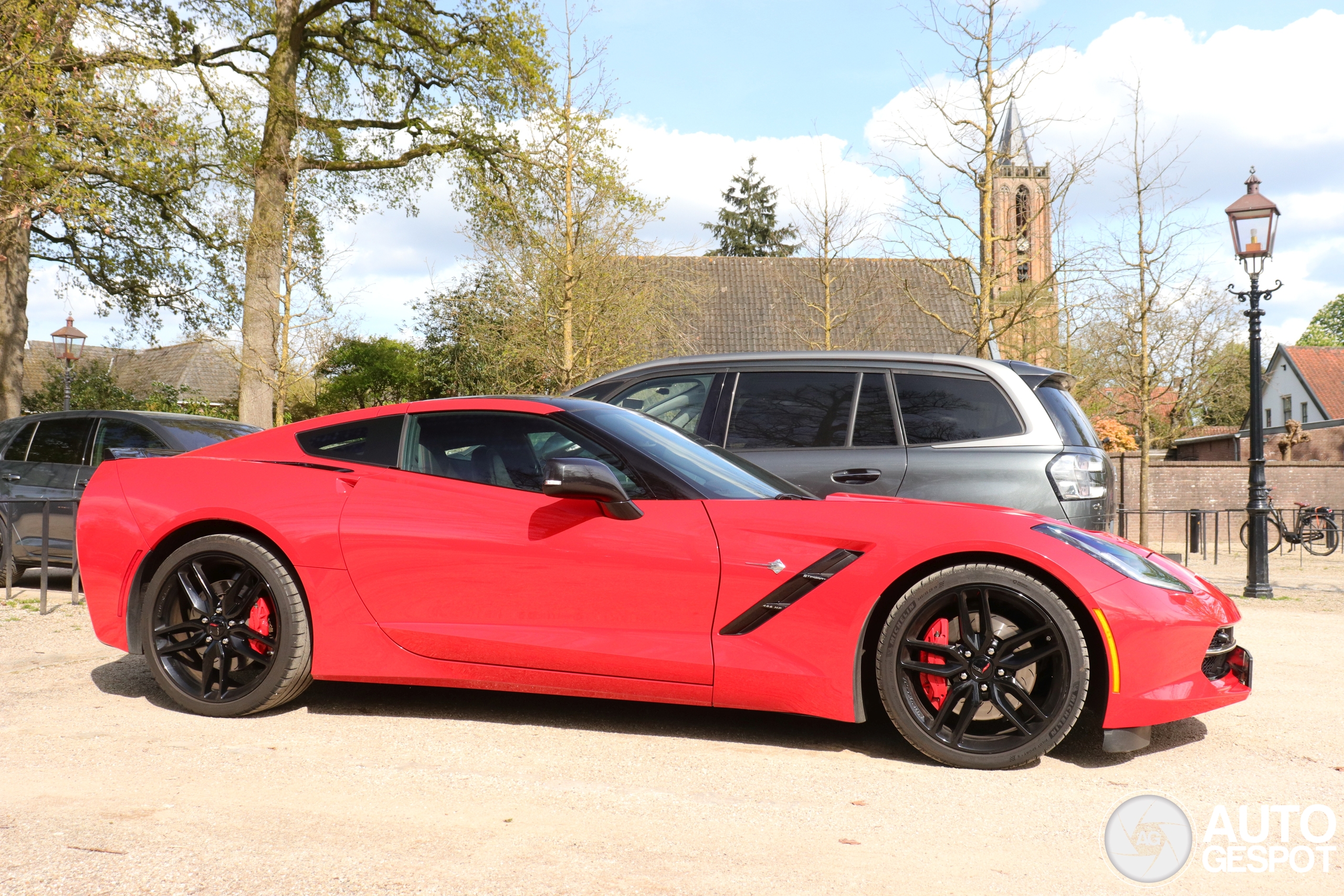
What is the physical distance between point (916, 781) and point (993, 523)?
96cm

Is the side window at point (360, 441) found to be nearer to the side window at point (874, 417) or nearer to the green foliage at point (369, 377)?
the side window at point (874, 417)

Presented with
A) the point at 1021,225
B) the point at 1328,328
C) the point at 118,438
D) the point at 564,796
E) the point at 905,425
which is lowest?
the point at 564,796

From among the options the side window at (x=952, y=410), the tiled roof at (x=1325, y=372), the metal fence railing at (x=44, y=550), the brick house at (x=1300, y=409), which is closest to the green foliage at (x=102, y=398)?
the metal fence railing at (x=44, y=550)

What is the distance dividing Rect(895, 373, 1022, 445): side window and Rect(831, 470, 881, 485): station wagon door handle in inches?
11.4

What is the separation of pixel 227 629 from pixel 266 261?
1300 cm

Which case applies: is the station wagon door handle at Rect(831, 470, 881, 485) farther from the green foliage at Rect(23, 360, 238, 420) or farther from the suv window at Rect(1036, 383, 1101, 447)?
the green foliage at Rect(23, 360, 238, 420)

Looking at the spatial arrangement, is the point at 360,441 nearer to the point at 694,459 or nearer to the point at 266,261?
the point at 694,459

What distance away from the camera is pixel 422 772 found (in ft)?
11.6

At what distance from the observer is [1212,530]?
2047 centimetres

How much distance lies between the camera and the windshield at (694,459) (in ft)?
13.0

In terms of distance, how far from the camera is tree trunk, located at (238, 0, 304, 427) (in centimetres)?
1577

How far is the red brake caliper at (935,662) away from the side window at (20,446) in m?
8.73

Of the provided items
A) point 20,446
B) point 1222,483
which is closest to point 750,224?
point 1222,483

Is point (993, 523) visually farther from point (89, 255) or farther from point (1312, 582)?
point (89, 255)
